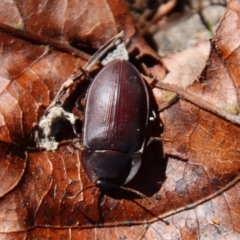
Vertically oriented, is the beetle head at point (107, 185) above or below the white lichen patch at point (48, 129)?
below

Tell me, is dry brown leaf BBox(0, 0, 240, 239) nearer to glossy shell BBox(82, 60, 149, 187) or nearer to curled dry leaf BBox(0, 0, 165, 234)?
curled dry leaf BBox(0, 0, 165, 234)

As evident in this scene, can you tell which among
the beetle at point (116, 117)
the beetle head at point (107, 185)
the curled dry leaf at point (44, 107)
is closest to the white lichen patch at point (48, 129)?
the curled dry leaf at point (44, 107)

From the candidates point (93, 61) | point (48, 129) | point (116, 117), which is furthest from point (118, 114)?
point (48, 129)

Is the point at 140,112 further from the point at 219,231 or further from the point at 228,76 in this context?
the point at 219,231

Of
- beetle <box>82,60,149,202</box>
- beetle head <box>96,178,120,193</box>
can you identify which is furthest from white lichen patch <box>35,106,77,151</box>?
beetle head <box>96,178,120,193</box>

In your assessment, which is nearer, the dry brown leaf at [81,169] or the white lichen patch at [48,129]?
the dry brown leaf at [81,169]

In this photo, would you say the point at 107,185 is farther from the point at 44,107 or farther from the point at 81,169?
the point at 44,107

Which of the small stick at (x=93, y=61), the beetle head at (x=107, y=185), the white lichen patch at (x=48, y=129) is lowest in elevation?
the beetle head at (x=107, y=185)

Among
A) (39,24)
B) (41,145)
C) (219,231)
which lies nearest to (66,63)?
(39,24)

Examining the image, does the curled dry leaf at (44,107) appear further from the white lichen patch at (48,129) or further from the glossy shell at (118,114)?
the glossy shell at (118,114)
